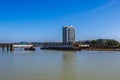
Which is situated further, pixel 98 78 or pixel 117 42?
pixel 117 42

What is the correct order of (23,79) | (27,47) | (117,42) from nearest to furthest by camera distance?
(23,79) < (27,47) < (117,42)

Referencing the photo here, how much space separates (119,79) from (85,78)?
2.43 m

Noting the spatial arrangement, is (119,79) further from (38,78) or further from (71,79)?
(38,78)

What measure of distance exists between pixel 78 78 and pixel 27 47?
98864 millimetres

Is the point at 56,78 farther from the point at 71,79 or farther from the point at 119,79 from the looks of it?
the point at 119,79

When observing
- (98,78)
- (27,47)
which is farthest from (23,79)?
(27,47)

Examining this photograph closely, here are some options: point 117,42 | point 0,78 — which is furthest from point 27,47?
point 0,78

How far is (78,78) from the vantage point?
18.0 metres

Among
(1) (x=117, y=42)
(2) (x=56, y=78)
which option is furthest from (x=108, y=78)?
(1) (x=117, y=42)

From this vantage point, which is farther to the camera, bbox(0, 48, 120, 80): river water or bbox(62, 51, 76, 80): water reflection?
bbox(62, 51, 76, 80): water reflection

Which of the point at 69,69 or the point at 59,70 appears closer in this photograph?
the point at 59,70

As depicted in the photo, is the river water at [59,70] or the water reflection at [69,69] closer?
the river water at [59,70]

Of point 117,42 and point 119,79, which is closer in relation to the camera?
point 119,79

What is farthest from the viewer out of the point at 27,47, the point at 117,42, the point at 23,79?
the point at 117,42
